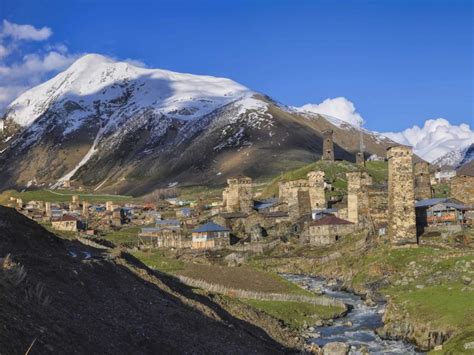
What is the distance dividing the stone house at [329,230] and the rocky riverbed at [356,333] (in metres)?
36.9

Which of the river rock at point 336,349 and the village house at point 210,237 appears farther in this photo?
the village house at point 210,237

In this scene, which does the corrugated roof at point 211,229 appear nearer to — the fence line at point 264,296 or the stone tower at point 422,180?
the stone tower at point 422,180

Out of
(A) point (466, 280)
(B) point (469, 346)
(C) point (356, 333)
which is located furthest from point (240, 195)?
(B) point (469, 346)

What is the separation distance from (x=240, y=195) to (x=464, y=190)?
178ft

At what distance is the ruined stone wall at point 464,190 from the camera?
3953 inches

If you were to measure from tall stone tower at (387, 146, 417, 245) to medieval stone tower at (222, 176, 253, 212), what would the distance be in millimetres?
67786

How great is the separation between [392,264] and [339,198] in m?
69.2

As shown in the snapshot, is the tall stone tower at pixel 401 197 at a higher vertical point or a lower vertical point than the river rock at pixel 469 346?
higher

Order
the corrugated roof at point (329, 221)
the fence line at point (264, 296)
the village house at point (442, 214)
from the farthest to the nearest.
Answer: the corrugated roof at point (329, 221)
the village house at point (442, 214)
the fence line at point (264, 296)

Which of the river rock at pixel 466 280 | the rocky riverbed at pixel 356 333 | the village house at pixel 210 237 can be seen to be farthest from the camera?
the village house at pixel 210 237

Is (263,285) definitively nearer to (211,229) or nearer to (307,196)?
(211,229)

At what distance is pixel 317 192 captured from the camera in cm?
12419

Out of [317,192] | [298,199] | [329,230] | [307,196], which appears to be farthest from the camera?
A: [317,192]

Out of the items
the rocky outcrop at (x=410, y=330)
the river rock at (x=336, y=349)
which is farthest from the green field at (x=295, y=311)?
the river rock at (x=336, y=349)
